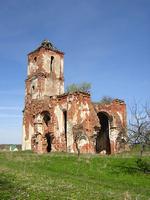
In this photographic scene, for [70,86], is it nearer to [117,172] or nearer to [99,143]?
[99,143]

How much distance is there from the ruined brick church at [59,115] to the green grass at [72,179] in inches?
456

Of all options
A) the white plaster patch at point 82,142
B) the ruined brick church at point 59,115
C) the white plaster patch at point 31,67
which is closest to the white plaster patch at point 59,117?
the ruined brick church at point 59,115

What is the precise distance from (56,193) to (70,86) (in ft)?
202

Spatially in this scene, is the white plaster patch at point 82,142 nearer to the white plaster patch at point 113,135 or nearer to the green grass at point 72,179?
the white plaster patch at point 113,135

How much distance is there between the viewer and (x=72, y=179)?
16484 millimetres

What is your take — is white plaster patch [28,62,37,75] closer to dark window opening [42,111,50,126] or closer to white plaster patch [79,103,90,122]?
dark window opening [42,111,50,126]

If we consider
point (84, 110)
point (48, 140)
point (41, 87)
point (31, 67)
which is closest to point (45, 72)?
point (41, 87)

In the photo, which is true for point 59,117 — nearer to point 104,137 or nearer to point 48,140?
point 48,140

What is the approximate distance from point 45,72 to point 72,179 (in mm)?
30183

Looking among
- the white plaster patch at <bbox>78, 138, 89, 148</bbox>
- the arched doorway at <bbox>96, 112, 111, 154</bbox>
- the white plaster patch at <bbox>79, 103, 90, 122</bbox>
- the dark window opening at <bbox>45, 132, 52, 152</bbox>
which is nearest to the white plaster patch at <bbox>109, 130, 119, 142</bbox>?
the arched doorway at <bbox>96, 112, 111, 154</bbox>

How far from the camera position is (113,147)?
4262 cm

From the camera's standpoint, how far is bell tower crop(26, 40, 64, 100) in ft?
147

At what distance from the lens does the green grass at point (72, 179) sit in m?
11.2

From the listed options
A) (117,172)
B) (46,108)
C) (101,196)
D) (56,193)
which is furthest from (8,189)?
(46,108)
